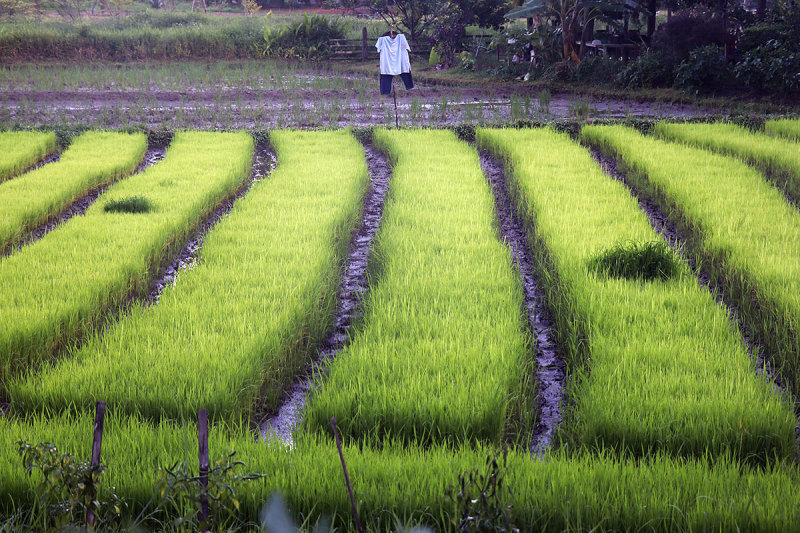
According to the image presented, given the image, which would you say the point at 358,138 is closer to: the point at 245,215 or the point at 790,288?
A: the point at 245,215

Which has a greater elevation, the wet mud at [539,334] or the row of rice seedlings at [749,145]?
the row of rice seedlings at [749,145]

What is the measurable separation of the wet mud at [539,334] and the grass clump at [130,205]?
2.63 meters

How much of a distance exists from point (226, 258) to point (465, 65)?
1174 centimetres

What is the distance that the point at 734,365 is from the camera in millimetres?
2670

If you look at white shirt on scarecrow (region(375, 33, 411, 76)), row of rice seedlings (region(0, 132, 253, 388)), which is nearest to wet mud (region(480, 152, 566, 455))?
row of rice seedlings (region(0, 132, 253, 388))

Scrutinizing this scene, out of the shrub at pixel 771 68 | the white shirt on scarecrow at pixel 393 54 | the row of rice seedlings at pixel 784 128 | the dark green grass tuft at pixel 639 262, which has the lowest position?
the dark green grass tuft at pixel 639 262

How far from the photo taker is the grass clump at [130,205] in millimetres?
5105

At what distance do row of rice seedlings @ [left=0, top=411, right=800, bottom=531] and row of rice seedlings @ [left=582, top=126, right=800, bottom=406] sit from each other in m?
0.97

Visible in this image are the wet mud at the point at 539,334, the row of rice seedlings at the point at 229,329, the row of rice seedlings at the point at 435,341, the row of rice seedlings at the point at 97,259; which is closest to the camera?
the row of rice seedlings at the point at 435,341

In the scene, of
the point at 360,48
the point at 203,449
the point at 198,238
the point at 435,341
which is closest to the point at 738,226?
the point at 435,341

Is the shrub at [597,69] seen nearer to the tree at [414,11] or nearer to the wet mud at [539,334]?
the tree at [414,11]

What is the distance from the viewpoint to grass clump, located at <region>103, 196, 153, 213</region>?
511 centimetres

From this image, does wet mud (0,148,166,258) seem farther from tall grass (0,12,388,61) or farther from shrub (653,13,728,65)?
tall grass (0,12,388,61)

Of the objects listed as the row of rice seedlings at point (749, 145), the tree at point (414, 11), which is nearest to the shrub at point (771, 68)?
the row of rice seedlings at point (749, 145)
